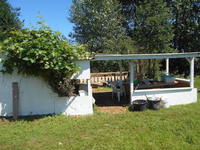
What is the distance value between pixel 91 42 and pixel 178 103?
8917 mm

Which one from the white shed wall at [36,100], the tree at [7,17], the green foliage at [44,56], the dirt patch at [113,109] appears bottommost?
the dirt patch at [113,109]

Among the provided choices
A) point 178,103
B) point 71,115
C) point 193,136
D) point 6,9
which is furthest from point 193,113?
point 6,9

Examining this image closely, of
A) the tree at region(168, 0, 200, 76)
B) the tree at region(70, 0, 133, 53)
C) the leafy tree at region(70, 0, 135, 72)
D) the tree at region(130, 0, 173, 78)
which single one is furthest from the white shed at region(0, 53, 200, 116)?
the tree at region(168, 0, 200, 76)

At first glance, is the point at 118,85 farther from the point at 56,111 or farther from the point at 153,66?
the point at 153,66

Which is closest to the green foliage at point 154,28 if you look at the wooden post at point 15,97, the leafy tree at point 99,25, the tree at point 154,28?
the tree at point 154,28

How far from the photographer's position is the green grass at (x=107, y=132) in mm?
3549

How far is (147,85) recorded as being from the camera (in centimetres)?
713

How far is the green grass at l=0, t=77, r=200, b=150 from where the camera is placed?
11.6 ft

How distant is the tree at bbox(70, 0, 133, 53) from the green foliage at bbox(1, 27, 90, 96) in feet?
27.1

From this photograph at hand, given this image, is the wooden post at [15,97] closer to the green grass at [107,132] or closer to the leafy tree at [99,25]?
the green grass at [107,132]

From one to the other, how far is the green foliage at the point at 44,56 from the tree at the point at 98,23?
8245 millimetres

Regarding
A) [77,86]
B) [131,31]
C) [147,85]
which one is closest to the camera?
[77,86]

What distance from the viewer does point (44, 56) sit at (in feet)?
15.8

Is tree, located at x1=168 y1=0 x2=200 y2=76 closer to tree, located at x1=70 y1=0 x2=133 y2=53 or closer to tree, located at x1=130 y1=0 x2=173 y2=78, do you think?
tree, located at x1=130 y1=0 x2=173 y2=78
